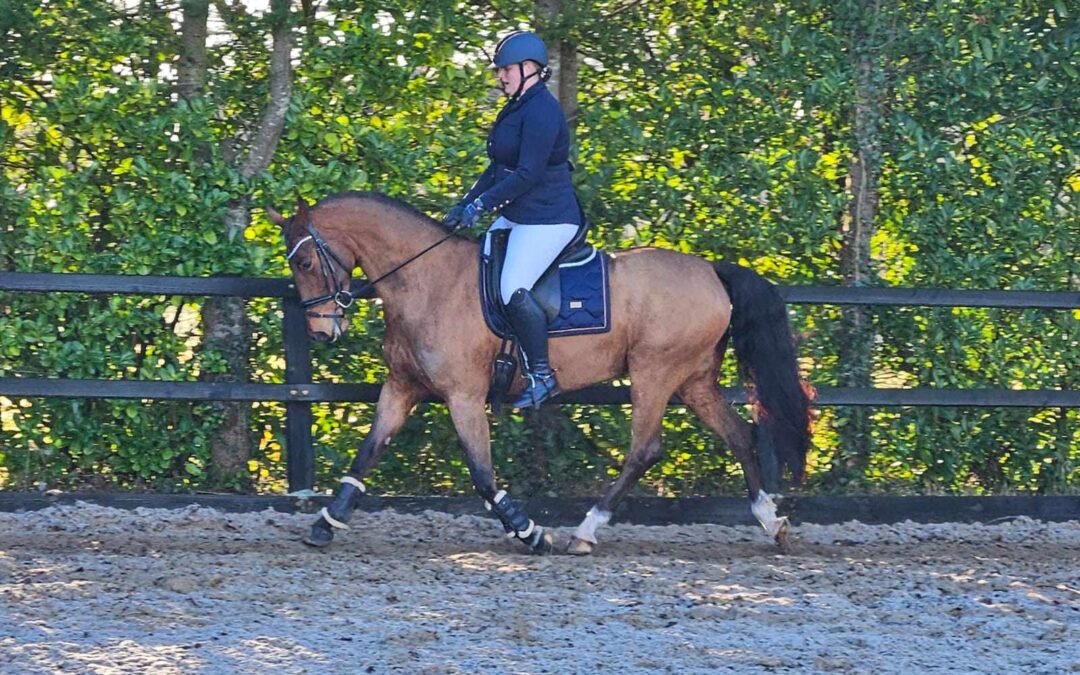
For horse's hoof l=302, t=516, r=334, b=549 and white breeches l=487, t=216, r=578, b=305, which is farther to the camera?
horse's hoof l=302, t=516, r=334, b=549

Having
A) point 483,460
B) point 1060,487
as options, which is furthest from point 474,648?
point 1060,487

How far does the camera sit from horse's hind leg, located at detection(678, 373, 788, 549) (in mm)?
7316

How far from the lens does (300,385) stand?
7.66 m

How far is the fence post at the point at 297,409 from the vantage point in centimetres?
768

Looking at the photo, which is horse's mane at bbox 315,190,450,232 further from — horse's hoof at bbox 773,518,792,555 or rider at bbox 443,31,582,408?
horse's hoof at bbox 773,518,792,555

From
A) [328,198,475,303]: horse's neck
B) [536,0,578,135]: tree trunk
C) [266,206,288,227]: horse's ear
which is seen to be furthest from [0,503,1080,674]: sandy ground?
[536,0,578,135]: tree trunk

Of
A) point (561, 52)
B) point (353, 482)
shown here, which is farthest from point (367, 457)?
point (561, 52)

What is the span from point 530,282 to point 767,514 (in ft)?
5.80

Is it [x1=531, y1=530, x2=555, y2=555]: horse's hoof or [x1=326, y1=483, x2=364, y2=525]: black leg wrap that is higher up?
[x1=326, y1=483, x2=364, y2=525]: black leg wrap

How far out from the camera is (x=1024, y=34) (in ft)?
28.0

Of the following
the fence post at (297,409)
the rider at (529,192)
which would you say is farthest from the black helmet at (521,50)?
the fence post at (297,409)

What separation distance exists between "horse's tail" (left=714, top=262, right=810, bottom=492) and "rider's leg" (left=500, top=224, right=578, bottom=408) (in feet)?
3.31

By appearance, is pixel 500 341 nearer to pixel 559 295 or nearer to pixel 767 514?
pixel 559 295

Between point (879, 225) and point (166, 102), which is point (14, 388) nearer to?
point (166, 102)
